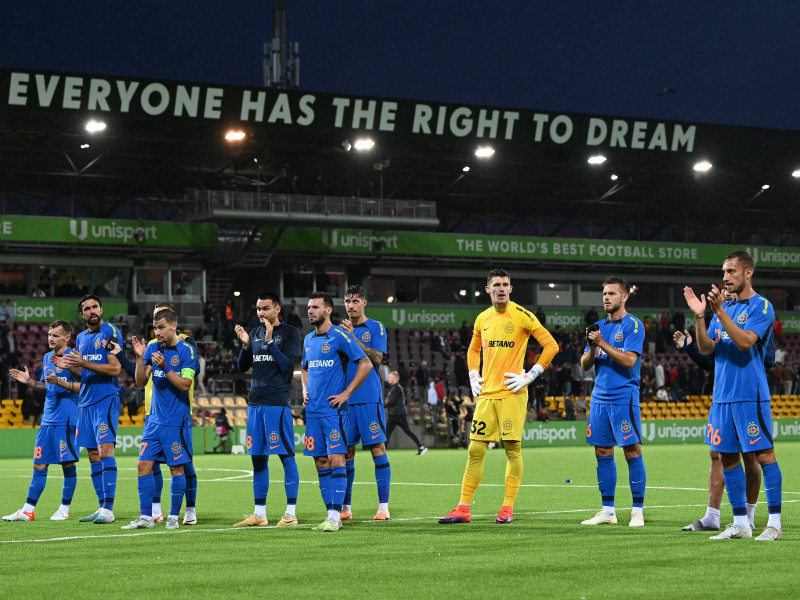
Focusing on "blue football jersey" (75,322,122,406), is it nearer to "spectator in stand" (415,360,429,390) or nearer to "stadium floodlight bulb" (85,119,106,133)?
"spectator in stand" (415,360,429,390)

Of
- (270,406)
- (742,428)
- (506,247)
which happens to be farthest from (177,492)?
(506,247)

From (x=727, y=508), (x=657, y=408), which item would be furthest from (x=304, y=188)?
(x=727, y=508)

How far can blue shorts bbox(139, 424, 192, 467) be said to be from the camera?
11.0 m

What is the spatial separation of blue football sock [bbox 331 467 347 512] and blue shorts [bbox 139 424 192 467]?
1.64 m

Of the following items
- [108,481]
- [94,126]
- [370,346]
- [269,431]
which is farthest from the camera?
[94,126]

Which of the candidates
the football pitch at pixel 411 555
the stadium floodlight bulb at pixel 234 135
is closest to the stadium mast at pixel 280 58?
the stadium floodlight bulb at pixel 234 135

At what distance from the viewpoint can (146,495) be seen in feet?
35.7

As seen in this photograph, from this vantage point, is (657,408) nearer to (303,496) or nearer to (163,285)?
(163,285)

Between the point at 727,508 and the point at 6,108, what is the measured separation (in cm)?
3015

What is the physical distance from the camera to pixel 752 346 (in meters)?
9.06

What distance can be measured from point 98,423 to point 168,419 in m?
1.52

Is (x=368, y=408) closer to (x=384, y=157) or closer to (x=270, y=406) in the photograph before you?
(x=270, y=406)

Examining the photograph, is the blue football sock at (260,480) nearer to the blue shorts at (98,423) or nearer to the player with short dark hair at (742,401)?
the blue shorts at (98,423)

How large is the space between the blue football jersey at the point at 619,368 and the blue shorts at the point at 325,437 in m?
2.66
